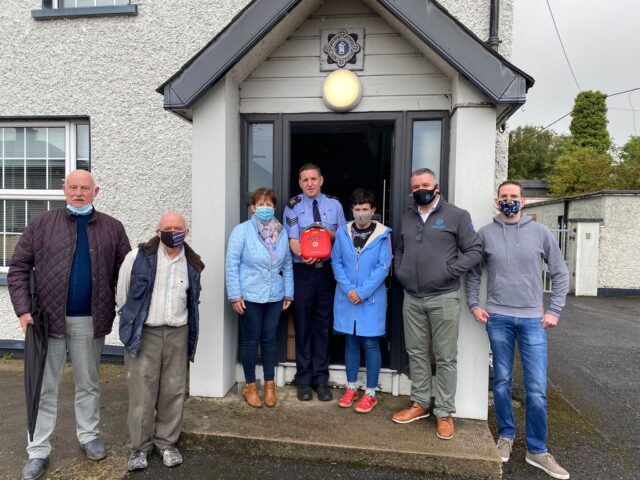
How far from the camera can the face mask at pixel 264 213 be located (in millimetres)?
3277

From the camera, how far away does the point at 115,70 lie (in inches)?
183

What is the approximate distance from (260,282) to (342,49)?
6.73 feet

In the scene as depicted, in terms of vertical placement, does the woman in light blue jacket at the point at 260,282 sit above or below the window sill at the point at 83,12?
below

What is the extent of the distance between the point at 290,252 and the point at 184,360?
3.70 ft

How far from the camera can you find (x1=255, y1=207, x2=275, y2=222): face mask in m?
3.28

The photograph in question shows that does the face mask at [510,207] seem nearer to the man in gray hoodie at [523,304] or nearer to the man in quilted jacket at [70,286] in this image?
the man in gray hoodie at [523,304]

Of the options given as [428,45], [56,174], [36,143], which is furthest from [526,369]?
[36,143]

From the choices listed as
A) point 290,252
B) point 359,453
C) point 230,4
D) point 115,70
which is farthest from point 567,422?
point 115,70

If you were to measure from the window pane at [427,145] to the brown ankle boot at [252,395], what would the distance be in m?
2.23

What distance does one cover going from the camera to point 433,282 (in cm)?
306

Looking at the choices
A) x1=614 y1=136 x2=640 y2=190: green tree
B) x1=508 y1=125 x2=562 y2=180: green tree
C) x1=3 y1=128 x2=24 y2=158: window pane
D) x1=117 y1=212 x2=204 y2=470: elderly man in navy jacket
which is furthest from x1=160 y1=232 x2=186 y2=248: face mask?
x1=508 y1=125 x2=562 y2=180: green tree

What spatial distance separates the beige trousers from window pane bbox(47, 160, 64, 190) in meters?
3.01

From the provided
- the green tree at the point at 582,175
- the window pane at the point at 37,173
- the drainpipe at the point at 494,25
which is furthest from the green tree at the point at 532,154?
the window pane at the point at 37,173

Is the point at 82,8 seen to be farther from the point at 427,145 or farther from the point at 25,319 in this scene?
the point at 427,145
